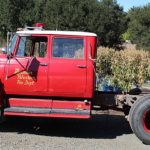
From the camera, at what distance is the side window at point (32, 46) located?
16.9 ft

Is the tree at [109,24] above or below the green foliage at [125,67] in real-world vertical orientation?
above

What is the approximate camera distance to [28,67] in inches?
190

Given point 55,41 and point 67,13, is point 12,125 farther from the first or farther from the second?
point 67,13

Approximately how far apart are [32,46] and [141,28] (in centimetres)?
2053

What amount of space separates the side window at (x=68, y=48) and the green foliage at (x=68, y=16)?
1511 centimetres

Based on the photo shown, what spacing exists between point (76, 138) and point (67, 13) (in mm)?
16763

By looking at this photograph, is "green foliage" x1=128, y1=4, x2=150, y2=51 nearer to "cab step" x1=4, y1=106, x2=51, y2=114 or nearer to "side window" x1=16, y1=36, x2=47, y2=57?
"side window" x1=16, y1=36, x2=47, y2=57

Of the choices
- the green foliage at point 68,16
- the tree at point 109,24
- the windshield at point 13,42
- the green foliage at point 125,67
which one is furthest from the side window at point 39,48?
the tree at point 109,24

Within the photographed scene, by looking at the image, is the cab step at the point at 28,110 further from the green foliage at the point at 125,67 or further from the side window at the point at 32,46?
the green foliage at the point at 125,67

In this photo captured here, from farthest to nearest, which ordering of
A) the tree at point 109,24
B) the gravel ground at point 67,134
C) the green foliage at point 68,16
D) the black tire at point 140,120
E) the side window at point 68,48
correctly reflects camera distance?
the tree at point 109,24 < the green foliage at point 68,16 < the side window at point 68,48 < the black tire at point 140,120 < the gravel ground at point 67,134

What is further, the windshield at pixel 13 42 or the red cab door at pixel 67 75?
the windshield at pixel 13 42

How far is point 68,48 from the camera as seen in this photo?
16.3 feet

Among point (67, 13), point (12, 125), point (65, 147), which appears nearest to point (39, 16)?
point (67, 13)

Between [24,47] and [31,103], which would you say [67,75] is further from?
[24,47]
